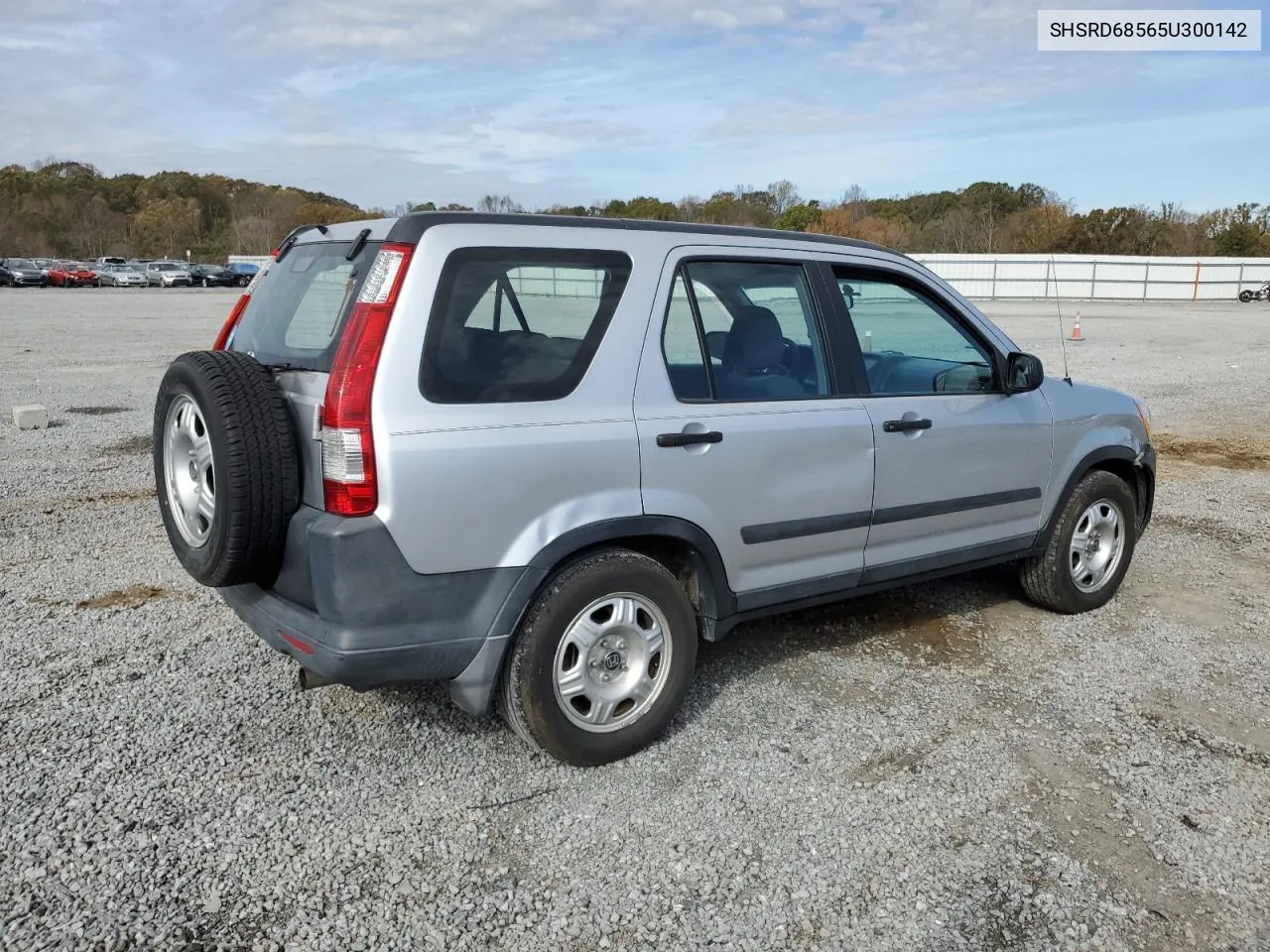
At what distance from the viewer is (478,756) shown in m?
3.70

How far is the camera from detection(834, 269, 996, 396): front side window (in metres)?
4.32

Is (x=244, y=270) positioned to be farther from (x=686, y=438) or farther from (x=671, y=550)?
(x=686, y=438)

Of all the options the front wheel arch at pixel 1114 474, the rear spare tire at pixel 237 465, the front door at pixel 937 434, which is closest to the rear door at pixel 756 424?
the front door at pixel 937 434

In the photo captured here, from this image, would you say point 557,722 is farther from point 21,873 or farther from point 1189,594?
point 1189,594

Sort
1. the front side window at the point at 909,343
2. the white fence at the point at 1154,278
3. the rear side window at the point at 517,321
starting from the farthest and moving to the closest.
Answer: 1. the white fence at the point at 1154,278
2. the front side window at the point at 909,343
3. the rear side window at the point at 517,321

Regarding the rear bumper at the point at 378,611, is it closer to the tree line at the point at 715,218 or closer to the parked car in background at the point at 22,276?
the tree line at the point at 715,218

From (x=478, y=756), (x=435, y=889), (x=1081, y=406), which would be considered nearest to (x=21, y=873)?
(x=435, y=889)

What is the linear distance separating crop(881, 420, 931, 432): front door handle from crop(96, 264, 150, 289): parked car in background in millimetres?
59046

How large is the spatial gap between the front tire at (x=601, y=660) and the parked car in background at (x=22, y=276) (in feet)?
186

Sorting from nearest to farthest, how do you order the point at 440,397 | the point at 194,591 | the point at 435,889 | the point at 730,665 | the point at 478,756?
the point at 435,889 < the point at 440,397 < the point at 478,756 < the point at 730,665 < the point at 194,591

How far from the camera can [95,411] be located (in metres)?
11.3

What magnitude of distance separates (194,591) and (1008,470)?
4127 millimetres

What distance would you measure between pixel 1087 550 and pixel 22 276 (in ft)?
186

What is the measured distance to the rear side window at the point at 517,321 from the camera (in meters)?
3.19
